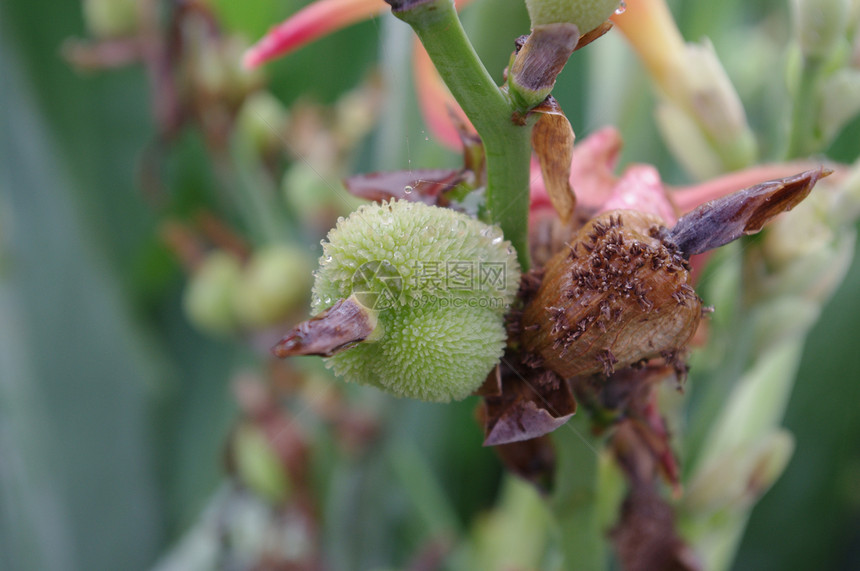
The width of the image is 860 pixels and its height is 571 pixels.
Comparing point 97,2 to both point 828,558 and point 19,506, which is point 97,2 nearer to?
point 19,506

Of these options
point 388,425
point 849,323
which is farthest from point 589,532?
point 849,323

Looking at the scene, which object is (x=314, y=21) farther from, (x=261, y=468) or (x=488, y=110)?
(x=261, y=468)

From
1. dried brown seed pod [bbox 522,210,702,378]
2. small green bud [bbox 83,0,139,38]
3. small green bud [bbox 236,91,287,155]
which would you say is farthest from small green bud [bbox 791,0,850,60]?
small green bud [bbox 83,0,139,38]

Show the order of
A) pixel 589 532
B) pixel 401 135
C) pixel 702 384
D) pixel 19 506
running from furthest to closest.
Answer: pixel 19 506 → pixel 702 384 → pixel 401 135 → pixel 589 532

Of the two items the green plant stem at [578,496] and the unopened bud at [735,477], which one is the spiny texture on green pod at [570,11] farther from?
the unopened bud at [735,477]

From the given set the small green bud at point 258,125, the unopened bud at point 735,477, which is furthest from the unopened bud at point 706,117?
the small green bud at point 258,125

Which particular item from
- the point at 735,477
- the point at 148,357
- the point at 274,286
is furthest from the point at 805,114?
the point at 148,357
